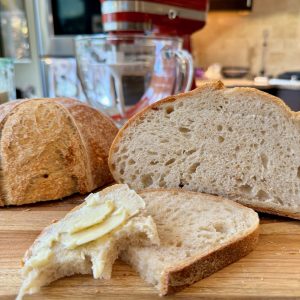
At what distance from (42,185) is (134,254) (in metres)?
0.53

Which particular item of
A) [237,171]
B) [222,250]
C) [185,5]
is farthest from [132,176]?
[185,5]

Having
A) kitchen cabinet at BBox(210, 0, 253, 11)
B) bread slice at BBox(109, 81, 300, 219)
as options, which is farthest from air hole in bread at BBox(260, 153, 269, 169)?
kitchen cabinet at BBox(210, 0, 253, 11)

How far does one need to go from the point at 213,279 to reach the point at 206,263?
43 millimetres

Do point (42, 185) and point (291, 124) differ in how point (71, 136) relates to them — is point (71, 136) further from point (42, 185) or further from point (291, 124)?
point (291, 124)

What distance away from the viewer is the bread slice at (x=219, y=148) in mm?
1080

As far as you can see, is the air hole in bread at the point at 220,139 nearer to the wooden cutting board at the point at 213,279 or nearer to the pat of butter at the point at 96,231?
the wooden cutting board at the point at 213,279

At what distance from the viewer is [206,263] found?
0.80 meters

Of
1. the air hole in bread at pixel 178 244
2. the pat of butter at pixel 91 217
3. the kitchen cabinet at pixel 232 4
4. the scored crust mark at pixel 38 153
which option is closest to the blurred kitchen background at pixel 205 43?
the kitchen cabinet at pixel 232 4

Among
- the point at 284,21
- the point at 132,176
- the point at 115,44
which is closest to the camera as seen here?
the point at 132,176

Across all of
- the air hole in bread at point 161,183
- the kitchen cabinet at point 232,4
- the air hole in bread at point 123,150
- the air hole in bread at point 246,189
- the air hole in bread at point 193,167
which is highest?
the kitchen cabinet at point 232,4

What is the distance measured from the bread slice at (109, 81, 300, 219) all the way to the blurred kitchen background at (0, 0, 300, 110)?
95 cm

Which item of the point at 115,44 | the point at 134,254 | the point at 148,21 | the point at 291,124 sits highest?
the point at 148,21

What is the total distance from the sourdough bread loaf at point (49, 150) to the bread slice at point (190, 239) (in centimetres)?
29

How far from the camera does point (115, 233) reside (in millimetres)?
833
